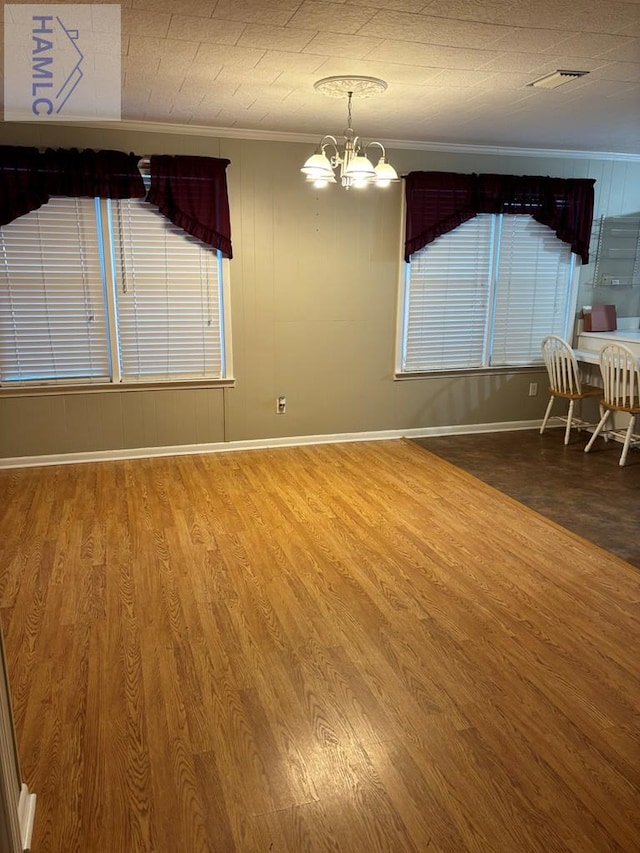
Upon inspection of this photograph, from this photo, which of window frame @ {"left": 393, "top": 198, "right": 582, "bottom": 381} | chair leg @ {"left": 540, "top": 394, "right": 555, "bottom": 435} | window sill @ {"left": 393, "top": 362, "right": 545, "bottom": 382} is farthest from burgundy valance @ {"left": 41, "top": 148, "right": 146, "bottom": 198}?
chair leg @ {"left": 540, "top": 394, "right": 555, "bottom": 435}

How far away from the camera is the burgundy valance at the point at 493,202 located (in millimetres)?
5098

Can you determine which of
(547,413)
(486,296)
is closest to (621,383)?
(547,413)

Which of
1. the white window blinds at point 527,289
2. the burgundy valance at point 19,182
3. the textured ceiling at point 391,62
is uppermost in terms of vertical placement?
the textured ceiling at point 391,62

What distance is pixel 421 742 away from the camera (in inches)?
78.1

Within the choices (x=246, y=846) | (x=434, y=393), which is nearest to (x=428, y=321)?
(x=434, y=393)

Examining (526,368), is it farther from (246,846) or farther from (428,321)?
(246,846)

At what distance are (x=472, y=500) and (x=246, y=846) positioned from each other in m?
2.85

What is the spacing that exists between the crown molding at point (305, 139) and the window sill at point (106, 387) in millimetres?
1830

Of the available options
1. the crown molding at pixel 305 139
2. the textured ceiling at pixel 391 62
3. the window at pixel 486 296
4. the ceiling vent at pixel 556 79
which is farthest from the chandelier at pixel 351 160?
the window at pixel 486 296

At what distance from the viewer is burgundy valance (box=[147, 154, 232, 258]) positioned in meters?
4.47

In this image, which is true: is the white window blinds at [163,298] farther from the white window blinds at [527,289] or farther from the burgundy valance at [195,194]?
the white window blinds at [527,289]

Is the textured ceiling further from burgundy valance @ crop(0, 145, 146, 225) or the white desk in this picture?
the white desk

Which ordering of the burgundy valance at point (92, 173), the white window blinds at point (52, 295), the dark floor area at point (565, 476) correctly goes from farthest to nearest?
the white window blinds at point (52, 295)
the burgundy valance at point (92, 173)
the dark floor area at point (565, 476)

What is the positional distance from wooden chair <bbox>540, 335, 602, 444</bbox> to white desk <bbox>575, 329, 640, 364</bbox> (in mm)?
233
